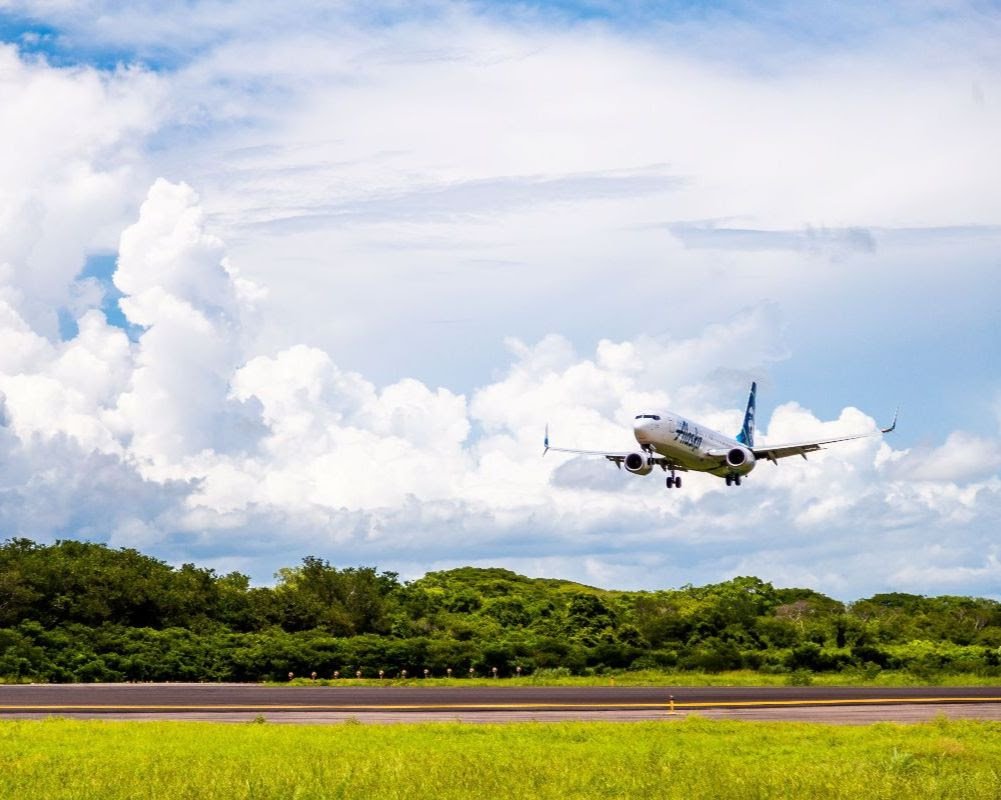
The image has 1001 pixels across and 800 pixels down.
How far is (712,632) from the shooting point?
104125mm

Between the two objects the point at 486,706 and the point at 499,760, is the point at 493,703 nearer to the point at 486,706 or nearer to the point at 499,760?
the point at 486,706

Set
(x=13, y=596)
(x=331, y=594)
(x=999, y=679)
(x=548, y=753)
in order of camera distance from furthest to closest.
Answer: (x=331, y=594) < (x=13, y=596) < (x=999, y=679) < (x=548, y=753)

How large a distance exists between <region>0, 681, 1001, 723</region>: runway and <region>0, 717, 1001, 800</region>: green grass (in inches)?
213

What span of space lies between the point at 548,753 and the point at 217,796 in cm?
1047

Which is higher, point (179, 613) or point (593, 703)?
point (179, 613)

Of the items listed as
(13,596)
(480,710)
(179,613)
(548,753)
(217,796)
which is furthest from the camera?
(179,613)

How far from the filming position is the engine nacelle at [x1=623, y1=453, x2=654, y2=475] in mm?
76250

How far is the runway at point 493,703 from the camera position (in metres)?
47.7

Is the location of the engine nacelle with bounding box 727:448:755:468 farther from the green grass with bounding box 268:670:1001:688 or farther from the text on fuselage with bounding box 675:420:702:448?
the green grass with bounding box 268:670:1001:688

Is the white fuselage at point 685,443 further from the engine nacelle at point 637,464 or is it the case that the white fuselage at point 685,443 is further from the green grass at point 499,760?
the green grass at point 499,760

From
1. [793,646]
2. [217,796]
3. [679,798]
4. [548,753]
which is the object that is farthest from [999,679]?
[217,796]

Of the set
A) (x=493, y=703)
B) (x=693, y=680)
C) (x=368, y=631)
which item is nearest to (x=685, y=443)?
(x=693, y=680)

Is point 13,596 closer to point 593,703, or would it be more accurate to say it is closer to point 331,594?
point 331,594

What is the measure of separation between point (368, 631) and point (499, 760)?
250 feet
